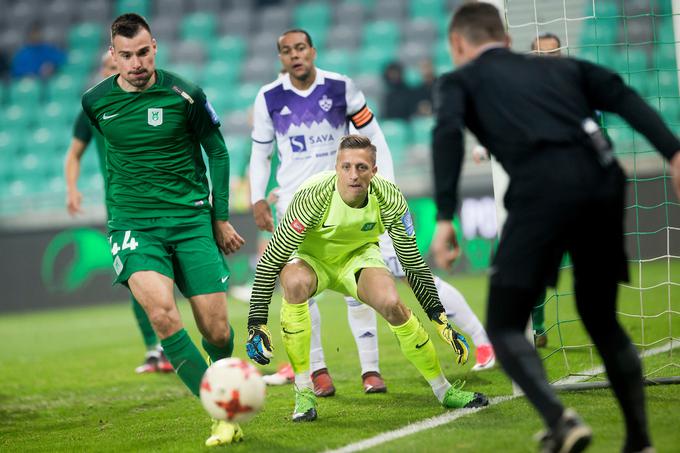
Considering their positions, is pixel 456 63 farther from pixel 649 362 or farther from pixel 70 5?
pixel 70 5

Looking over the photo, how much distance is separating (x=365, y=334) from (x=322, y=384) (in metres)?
0.47

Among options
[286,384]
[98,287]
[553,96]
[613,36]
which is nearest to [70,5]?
[98,287]

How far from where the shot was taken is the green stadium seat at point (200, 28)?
2231 centimetres

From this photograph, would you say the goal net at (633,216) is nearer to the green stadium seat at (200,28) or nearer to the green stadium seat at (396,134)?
the green stadium seat at (396,134)

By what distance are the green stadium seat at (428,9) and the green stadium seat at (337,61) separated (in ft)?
5.77

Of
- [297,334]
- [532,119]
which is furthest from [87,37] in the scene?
[532,119]

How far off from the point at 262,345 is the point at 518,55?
7.21 ft

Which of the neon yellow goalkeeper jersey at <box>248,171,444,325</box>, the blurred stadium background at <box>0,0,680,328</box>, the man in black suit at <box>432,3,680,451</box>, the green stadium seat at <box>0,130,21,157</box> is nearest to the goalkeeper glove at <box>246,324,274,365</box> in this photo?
the neon yellow goalkeeper jersey at <box>248,171,444,325</box>

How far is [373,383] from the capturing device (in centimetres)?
638

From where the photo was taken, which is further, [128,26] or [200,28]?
[200,28]

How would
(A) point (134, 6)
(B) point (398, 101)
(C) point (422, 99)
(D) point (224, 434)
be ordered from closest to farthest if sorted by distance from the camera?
(D) point (224, 434) < (C) point (422, 99) < (B) point (398, 101) < (A) point (134, 6)

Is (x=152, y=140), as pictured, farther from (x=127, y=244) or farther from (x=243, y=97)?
(x=243, y=97)

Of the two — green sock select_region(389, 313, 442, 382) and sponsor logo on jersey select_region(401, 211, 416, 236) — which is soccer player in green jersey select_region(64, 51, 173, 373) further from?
green sock select_region(389, 313, 442, 382)

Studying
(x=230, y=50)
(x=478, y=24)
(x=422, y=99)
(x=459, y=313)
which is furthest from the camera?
(x=230, y=50)
